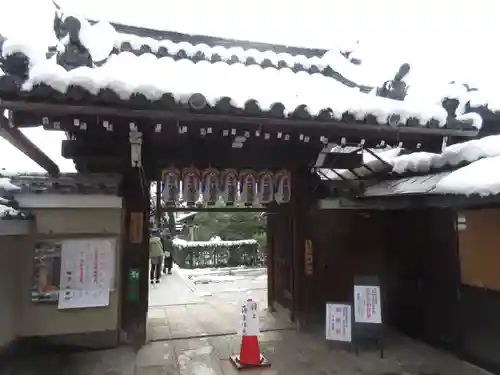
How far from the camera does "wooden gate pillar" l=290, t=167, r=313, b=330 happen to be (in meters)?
7.90

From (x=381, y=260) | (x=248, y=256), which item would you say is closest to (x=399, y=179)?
(x=381, y=260)

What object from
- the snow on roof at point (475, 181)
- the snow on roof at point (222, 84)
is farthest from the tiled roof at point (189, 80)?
the snow on roof at point (475, 181)

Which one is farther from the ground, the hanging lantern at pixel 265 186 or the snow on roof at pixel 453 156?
the snow on roof at pixel 453 156

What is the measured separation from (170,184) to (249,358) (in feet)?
10.2

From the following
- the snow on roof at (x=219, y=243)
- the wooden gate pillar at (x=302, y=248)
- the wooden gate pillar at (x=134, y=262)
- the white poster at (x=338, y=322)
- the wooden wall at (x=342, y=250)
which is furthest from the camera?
the snow on roof at (x=219, y=243)

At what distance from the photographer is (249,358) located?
612 cm

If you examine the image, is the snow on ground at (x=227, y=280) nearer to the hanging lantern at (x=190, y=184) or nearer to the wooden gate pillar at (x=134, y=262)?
the wooden gate pillar at (x=134, y=262)

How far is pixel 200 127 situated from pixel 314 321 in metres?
5.06

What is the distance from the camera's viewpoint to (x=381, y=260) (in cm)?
830

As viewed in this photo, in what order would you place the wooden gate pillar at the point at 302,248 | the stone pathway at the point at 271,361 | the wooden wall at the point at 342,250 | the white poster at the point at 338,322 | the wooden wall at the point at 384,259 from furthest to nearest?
1. the wooden wall at the point at 342,250
2. the wooden gate pillar at the point at 302,248
3. the wooden wall at the point at 384,259
4. the white poster at the point at 338,322
5. the stone pathway at the point at 271,361

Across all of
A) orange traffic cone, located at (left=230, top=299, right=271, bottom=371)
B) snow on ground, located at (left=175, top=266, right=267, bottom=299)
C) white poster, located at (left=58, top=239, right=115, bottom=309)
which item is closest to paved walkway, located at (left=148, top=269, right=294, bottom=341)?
snow on ground, located at (left=175, top=266, right=267, bottom=299)

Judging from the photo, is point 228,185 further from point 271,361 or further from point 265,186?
point 271,361

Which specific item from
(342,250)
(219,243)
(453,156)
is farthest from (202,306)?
(219,243)

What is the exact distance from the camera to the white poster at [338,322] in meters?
6.64
